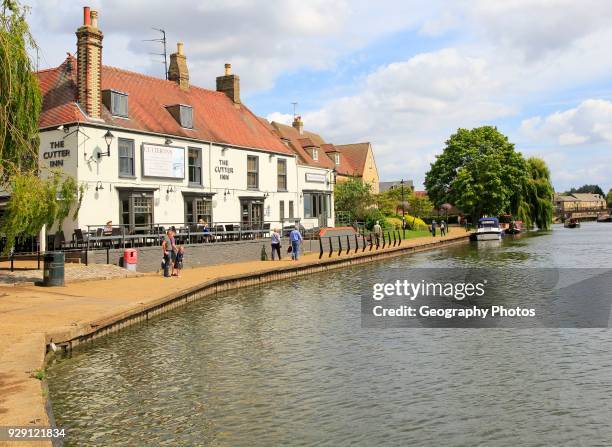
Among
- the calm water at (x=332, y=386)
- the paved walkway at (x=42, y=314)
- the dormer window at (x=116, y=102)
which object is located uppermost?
the dormer window at (x=116, y=102)

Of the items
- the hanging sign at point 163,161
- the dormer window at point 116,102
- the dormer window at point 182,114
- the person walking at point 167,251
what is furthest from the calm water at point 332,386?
the dormer window at point 182,114

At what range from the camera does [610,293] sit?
64.3 feet

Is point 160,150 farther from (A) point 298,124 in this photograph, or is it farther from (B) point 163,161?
(A) point 298,124

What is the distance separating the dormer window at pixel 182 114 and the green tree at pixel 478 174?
44.5 metres

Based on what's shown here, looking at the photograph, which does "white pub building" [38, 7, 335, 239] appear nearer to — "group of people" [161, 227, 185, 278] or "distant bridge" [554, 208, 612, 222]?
"group of people" [161, 227, 185, 278]

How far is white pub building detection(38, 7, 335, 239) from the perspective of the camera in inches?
1044

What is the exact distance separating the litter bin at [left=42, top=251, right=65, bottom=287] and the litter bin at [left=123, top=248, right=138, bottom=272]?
14.8ft

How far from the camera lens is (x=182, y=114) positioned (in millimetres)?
32969

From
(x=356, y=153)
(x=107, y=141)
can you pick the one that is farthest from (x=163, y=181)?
(x=356, y=153)

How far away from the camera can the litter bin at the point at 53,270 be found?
19.0 metres

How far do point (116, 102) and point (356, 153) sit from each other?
5322cm

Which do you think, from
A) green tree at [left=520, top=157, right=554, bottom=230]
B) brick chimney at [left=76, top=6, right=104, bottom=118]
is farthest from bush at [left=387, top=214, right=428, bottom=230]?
brick chimney at [left=76, top=6, right=104, bottom=118]

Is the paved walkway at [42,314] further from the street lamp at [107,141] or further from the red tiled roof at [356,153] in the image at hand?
the red tiled roof at [356,153]

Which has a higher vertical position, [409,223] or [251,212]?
[251,212]
